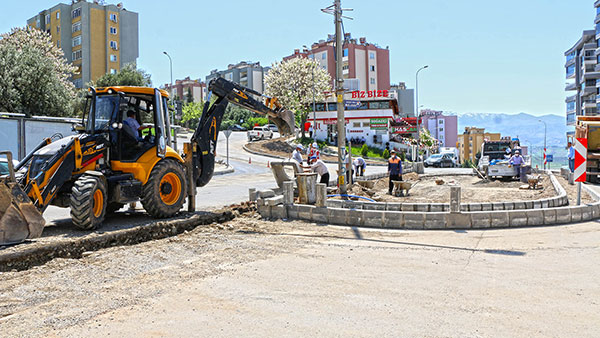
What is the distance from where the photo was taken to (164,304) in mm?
5426

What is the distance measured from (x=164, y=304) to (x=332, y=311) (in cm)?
182

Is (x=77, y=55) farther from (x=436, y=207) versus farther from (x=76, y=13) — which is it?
(x=436, y=207)

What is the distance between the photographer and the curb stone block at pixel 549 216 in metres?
10.5

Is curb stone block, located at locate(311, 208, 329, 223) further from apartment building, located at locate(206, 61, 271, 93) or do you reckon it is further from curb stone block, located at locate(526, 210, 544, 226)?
apartment building, located at locate(206, 61, 271, 93)

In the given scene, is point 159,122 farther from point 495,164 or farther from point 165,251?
point 495,164

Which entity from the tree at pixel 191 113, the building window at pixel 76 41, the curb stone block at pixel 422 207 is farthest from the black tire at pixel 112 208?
the tree at pixel 191 113

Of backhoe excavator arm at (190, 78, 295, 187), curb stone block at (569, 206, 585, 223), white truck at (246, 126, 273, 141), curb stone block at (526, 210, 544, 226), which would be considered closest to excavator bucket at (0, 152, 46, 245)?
backhoe excavator arm at (190, 78, 295, 187)

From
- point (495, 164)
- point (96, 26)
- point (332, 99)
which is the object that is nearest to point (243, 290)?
point (495, 164)

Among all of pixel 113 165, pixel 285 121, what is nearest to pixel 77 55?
pixel 285 121

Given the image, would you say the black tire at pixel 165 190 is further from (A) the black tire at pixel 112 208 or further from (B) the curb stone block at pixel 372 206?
(B) the curb stone block at pixel 372 206

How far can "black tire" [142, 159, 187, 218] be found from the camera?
35.0 ft

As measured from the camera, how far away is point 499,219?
10273 mm

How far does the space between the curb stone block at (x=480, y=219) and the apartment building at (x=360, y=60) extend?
8760 cm

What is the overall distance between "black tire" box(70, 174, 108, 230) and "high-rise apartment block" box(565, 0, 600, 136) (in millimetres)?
77663
